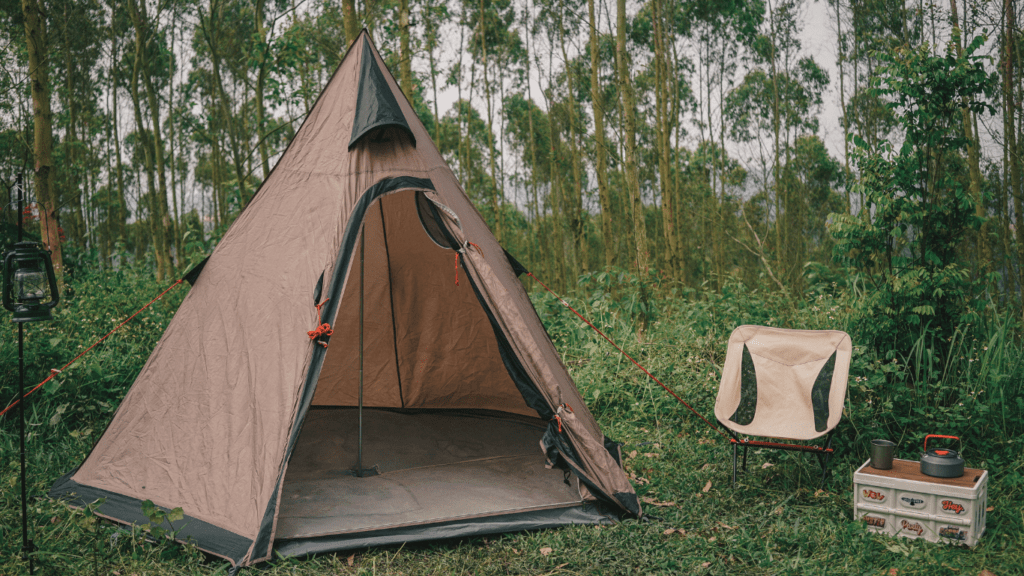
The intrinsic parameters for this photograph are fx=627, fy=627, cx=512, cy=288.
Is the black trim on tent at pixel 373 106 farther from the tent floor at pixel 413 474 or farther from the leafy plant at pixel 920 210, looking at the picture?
the leafy plant at pixel 920 210

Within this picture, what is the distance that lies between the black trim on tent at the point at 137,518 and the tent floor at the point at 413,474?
8.4 inches

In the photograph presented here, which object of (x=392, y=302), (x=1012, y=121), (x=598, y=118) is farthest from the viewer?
(x=598, y=118)

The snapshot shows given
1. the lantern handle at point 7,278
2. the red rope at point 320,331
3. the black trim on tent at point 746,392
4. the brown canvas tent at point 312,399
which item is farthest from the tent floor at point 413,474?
the lantern handle at point 7,278

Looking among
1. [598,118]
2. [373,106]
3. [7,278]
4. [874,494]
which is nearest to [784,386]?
[874,494]

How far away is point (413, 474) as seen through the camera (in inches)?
145

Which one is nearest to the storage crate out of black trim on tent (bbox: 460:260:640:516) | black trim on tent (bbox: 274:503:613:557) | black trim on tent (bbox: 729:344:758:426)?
black trim on tent (bbox: 729:344:758:426)

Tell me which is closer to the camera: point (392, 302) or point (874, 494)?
point (874, 494)

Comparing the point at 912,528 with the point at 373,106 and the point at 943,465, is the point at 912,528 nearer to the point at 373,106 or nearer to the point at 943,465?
the point at 943,465

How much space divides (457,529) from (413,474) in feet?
2.83

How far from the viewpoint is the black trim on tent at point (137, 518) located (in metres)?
2.54

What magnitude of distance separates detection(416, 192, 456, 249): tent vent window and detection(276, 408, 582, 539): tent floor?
1.34 m

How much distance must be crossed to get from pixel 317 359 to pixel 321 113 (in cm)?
151

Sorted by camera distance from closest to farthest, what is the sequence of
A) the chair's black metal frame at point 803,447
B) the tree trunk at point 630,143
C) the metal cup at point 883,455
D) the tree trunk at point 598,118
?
the metal cup at point 883,455 < the chair's black metal frame at point 803,447 < the tree trunk at point 630,143 < the tree trunk at point 598,118

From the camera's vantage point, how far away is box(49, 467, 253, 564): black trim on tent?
2541mm
